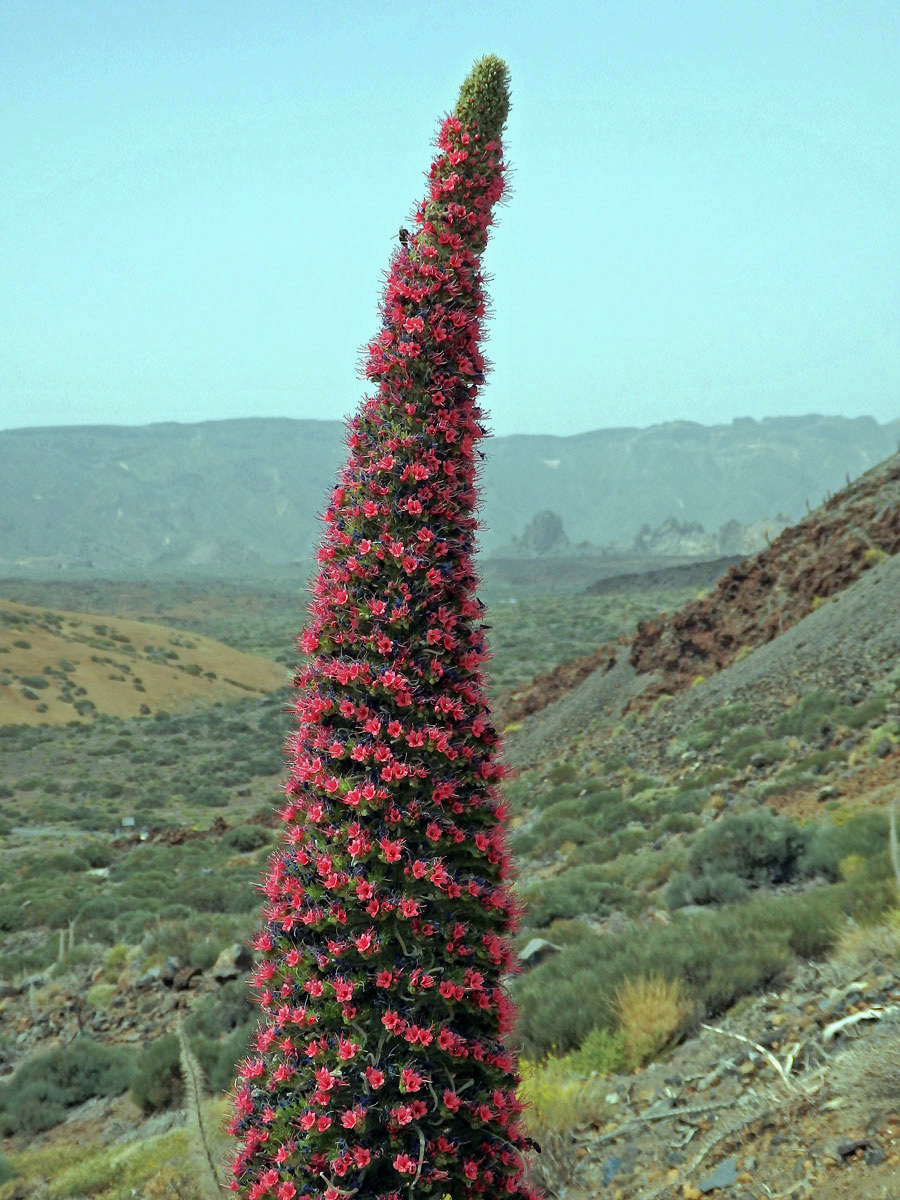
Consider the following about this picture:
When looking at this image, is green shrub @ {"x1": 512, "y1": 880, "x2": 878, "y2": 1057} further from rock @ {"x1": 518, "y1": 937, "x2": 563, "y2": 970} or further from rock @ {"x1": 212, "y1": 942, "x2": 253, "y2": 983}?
rock @ {"x1": 212, "y1": 942, "x2": 253, "y2": 983}

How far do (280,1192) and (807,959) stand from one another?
4611 millimetres

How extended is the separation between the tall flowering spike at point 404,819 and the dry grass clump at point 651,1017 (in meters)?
2.89

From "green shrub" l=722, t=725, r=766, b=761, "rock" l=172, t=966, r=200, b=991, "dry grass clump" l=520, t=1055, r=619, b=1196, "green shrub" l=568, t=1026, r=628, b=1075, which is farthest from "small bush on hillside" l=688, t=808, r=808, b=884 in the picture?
"green shrub" l=722, t=725, r=766, b=761

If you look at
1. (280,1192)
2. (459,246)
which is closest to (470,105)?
(459,246)

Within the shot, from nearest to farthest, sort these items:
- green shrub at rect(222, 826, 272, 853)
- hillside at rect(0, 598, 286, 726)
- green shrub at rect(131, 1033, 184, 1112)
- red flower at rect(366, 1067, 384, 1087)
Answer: red flower at rect(366, 1067, 384, 1087)
green shrub at rect(131, 1033, 184, 1112)
green shrub at rect(222, 826, 272, 853)
hillside at rect(0, 598, 286, 726)

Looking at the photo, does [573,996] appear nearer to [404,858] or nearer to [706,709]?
[404,858]

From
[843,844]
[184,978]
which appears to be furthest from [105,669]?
[843,844]

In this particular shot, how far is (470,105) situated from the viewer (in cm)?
384

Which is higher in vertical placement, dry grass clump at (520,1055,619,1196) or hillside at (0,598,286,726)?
dry grass clump at (520,1055,619,1196)

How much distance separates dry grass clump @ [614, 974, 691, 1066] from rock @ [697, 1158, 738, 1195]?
1.63 metres

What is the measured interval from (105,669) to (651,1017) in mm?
46111

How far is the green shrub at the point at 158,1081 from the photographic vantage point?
9047 mm

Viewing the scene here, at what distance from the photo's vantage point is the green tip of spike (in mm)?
3836

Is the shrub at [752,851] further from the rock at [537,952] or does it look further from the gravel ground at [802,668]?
the gravel ground at [802,668]
